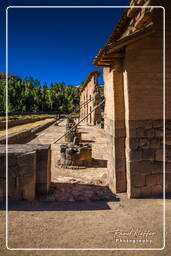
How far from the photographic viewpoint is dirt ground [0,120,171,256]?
10.5 feet

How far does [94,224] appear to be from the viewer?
3791mm

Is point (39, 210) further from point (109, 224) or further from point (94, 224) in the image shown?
point (109, 224)

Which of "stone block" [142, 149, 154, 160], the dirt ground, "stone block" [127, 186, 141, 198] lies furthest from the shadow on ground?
"stone block" [142, 149, 154, 160]

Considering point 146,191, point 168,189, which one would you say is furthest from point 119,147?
point 168,189

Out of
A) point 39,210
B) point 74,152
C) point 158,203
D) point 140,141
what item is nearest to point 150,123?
point 140,141

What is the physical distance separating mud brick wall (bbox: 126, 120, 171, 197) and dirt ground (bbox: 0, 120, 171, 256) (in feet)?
1.11

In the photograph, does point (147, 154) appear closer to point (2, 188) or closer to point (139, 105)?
point (139, 105)

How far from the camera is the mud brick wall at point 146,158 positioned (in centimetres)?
495

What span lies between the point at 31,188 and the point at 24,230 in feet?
4.02

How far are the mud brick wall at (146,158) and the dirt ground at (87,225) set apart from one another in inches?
13.3

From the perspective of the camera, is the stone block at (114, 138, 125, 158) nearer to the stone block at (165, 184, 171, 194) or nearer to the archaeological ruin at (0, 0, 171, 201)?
the archaeological ruin at (0, 0, 171, 201)

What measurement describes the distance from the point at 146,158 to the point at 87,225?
2.27 m

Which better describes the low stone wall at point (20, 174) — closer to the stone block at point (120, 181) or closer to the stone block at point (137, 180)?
the stone block at point (120, 181)

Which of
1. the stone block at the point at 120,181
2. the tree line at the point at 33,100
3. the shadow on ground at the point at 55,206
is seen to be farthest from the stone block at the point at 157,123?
the tree line at the point at 33,100
